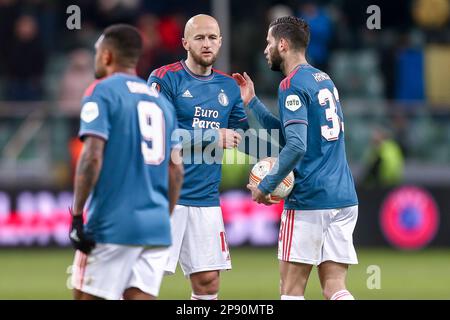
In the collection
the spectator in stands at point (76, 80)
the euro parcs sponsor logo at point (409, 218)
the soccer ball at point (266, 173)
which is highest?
the spectator in stands at point (76, 80)

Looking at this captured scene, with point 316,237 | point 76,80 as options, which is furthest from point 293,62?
point 76,80

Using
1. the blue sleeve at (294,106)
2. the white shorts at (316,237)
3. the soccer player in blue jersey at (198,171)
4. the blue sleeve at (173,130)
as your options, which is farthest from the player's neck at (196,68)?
the blue sleeve at (173,130)

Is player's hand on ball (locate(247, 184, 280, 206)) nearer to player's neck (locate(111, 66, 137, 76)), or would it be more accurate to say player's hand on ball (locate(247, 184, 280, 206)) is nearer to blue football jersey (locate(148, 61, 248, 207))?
blue football jersey (locate(148, 61, 248, 207))

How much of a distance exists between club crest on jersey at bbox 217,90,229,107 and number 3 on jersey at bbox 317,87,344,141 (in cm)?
103

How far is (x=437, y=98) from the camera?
57.9 ft

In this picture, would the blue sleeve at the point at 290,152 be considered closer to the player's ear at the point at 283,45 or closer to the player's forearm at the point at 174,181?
the player's ear at the point at 283,45

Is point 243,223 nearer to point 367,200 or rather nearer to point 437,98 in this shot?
point 367,200

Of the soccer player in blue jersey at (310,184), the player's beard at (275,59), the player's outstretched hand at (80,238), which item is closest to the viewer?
the player's outstretched hand at (80,238)

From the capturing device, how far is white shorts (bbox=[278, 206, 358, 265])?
777cm

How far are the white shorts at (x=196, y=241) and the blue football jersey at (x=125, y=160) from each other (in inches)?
73.2

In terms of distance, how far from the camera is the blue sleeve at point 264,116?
8375 mm

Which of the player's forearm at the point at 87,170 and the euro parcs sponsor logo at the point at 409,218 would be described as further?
the euro parcs sponsor logo at the point at 409,218

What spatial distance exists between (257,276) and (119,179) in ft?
24.7

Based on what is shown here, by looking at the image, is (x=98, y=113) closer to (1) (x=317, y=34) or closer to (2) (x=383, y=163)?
(2) (x=383, y=163)
